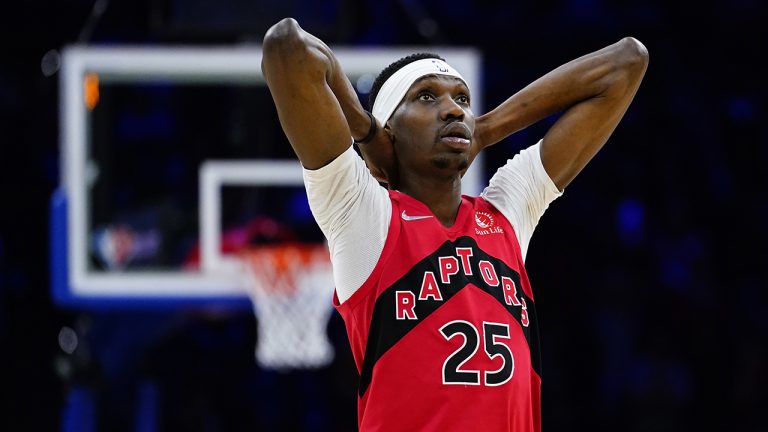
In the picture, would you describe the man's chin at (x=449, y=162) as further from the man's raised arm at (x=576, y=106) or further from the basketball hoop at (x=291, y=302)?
the basketball hoop at (x=291, y=302)

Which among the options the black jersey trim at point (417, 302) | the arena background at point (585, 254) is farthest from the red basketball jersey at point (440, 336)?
the arena background at point (585, 254)

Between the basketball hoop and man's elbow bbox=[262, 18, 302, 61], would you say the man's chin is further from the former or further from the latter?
the basketball hoop

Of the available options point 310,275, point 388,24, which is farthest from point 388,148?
point 388,24

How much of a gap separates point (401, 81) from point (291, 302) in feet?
9.59

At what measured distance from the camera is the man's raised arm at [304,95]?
2.80 meters

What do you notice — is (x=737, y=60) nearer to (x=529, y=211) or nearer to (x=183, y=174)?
(x=183, y=174)

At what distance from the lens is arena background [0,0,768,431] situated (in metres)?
8.98

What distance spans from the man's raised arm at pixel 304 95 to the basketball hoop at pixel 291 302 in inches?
122

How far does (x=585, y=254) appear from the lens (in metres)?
Answer: 9.48

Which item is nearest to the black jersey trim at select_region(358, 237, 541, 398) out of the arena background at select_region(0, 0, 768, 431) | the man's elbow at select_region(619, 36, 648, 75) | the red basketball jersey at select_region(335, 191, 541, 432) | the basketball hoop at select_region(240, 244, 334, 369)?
the red basketball jersey at select_region(335, 191, 541, 432)

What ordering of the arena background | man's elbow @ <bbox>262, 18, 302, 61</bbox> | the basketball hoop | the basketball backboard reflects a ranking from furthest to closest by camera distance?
the arena background
the basketball backboard
the basketball hoop
man's elbow @ <bbox>262, 18, 302, 61</bbox>

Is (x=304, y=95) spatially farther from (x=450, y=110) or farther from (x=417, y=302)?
(x=417, y=302)

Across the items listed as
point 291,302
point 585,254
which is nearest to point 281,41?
point 291,302

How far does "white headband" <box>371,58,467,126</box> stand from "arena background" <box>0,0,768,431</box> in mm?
5343
